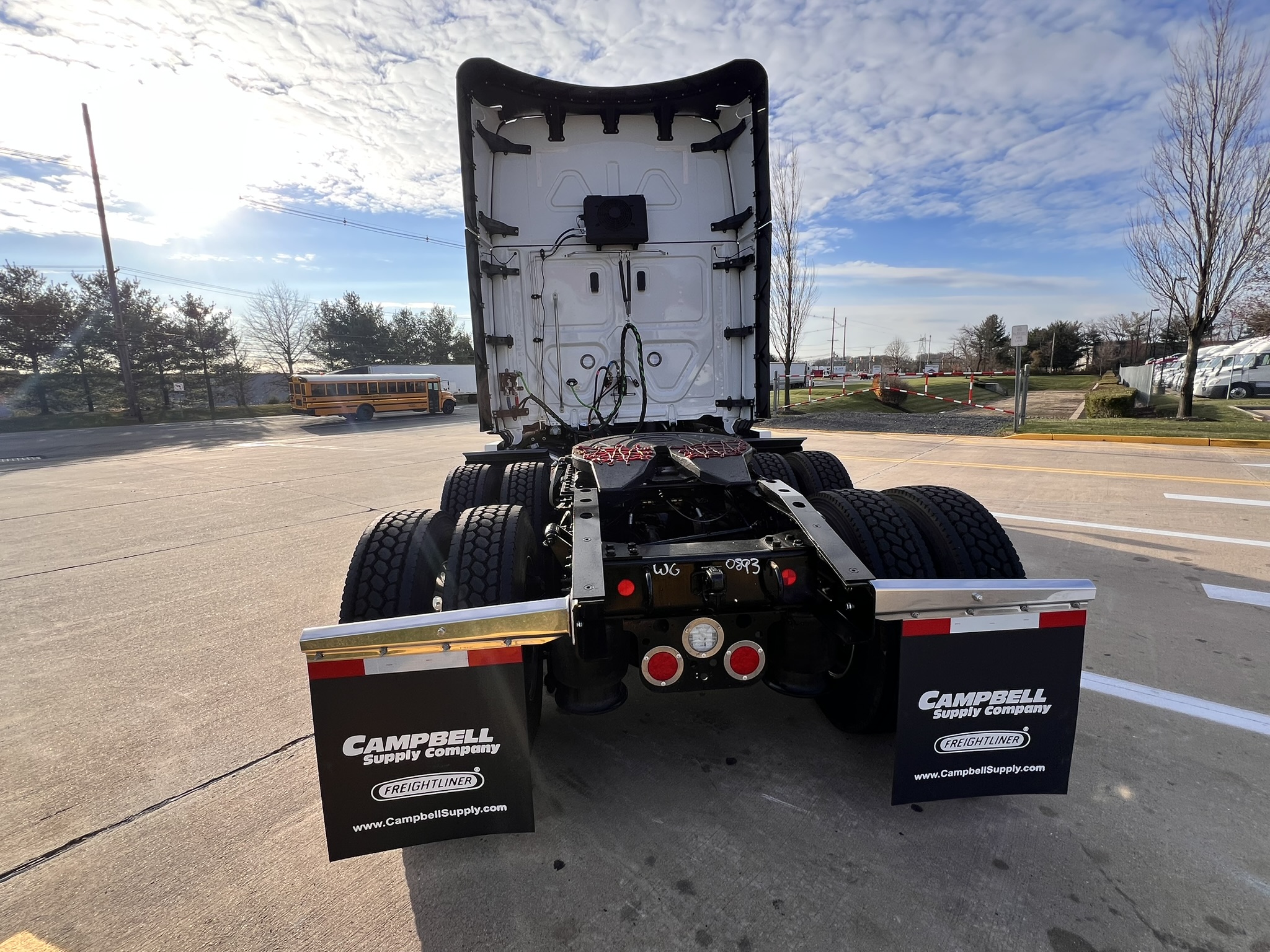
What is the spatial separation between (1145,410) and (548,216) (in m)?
18.6

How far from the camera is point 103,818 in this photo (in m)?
2.30

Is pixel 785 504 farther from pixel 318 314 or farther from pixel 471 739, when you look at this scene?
pixel 318 314

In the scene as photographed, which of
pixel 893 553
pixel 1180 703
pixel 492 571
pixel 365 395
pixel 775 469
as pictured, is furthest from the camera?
pixel 365 395

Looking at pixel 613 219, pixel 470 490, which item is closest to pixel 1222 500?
pixel 613 219

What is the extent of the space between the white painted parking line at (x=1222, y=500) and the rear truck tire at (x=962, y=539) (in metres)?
6.36

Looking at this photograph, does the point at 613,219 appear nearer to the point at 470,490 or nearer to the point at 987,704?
the point at 470,490

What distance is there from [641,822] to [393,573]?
1.33 m

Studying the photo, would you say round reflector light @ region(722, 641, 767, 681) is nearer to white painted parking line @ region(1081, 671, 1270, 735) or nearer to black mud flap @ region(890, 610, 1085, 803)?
black mud flap @ region(890, 610, 1085, 803)

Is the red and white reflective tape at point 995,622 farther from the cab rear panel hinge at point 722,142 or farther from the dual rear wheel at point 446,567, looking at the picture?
the cab rear panel hinge at point 722,142

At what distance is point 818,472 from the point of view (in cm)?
441

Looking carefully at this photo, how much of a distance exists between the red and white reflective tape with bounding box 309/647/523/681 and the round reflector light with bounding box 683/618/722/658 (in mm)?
590

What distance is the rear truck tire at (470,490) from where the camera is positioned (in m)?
4.14

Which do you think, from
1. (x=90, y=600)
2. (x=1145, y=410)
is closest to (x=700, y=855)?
(x=90, y=600)

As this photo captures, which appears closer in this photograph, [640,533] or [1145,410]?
[640,533]
